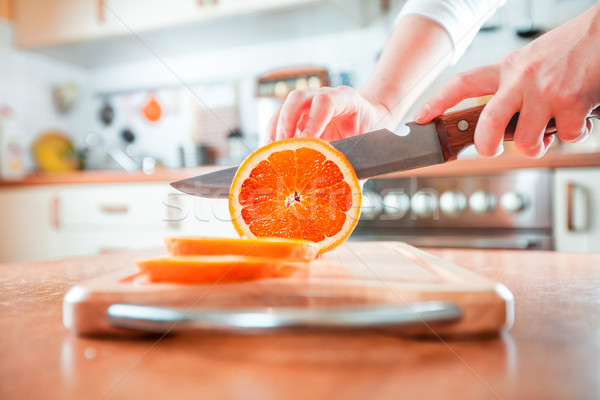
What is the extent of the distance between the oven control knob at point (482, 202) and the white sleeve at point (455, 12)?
67cm

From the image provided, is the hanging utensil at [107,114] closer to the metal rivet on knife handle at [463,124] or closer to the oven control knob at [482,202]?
the oven control knob at [482,202]

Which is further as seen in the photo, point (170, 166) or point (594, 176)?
point (170, 166)

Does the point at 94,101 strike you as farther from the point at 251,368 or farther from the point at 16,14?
the point at 251,368

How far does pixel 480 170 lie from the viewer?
162 centimetres

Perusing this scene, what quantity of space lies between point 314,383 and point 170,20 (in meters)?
2.25

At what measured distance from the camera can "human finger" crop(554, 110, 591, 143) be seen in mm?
653

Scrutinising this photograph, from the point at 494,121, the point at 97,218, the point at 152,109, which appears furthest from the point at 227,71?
the point at 494,121

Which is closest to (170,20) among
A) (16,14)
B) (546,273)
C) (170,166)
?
(170,166)

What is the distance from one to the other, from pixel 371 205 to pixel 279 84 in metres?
0.97

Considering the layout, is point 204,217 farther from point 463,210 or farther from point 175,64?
point 175,64

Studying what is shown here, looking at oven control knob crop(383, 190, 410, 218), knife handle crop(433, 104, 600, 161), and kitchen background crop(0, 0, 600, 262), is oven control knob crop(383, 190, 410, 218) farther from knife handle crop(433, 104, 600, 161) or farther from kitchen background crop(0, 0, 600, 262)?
knife handle crop(433, 104, 600, 161)

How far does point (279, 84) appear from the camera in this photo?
7.93 ft

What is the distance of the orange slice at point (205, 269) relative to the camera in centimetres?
44

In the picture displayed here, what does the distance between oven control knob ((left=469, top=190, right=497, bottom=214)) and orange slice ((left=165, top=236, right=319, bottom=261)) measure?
1229mm
